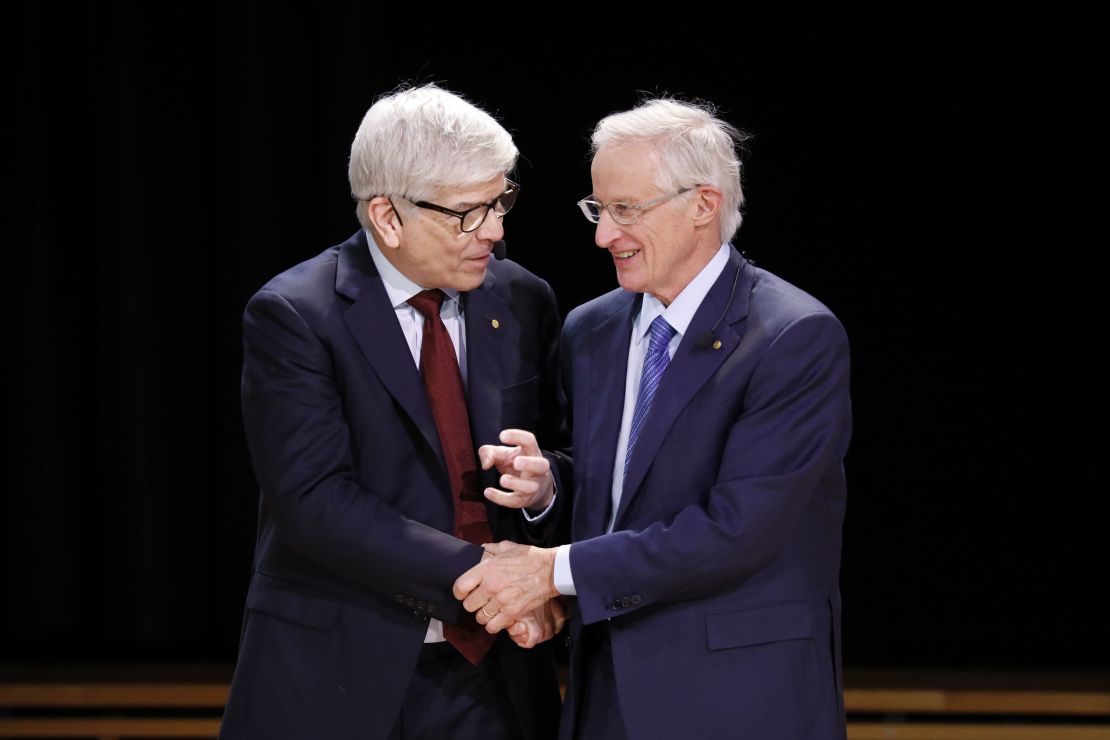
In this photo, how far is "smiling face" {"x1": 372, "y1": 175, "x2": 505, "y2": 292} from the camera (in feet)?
7.89

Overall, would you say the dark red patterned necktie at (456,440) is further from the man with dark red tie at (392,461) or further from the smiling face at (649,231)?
the smiling face at (649,231)

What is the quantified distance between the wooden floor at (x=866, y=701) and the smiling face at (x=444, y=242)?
2.02m

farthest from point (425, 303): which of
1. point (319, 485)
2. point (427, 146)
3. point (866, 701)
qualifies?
point (866, 701)

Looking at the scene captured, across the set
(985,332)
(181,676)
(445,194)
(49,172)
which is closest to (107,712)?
(181,676)

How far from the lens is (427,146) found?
7.81 ft

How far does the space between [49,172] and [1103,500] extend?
331 centimetres

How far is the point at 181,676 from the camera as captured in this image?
4.09m

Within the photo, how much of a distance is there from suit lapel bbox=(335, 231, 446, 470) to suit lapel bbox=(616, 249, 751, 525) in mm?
352

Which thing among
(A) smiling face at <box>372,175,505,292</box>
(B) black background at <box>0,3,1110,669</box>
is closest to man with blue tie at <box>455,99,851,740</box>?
(A) smiling face at <box>372,175,505,292</box>

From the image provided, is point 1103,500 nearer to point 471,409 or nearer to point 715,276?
point 715,276

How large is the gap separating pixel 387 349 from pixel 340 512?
0.99 ft

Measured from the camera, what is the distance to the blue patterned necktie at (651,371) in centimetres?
233

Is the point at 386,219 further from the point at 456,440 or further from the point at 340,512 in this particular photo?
the point at 340,512

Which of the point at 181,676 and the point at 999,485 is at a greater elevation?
the point at 999,485
